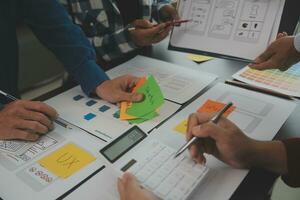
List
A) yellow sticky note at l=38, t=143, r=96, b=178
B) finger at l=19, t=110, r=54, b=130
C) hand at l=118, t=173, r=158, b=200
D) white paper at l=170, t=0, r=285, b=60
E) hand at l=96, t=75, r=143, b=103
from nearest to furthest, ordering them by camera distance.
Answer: hand at l=118, t=173, r=158, b=200
yellow sticky note at l=38, t=143, r=96, b=178
finger at l=19, t=110, r=54, b=130
hand at l=96, t=75, r=143, b=103
white paper at l=170, t=0, r=285, b=60

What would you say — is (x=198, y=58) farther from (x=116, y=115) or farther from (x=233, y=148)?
(x=233, y=148)

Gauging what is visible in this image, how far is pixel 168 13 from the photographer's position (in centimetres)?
122

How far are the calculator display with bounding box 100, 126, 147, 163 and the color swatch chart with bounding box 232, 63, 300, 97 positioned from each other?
425mm

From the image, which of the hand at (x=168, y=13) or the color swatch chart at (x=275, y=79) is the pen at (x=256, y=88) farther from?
the hand at (x=168, y=13)

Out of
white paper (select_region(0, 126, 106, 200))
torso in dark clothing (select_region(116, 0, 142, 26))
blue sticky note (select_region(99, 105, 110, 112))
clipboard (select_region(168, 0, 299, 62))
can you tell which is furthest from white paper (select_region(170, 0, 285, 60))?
white paper (select_region(0, 126, 106, 200))

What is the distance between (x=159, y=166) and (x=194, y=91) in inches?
15.4

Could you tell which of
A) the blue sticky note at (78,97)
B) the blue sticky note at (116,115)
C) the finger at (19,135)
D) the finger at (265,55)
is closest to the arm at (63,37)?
the blue sticky note at (78,97)

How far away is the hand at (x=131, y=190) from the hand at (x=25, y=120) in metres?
0.28

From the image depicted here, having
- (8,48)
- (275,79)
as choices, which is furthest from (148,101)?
(8,48)

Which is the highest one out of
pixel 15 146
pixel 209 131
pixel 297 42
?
pixel 297 42

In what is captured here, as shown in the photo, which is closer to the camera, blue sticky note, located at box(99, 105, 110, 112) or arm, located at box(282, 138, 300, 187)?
arm, located at box(282, 138, 300, 187)

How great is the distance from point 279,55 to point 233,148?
42 cm

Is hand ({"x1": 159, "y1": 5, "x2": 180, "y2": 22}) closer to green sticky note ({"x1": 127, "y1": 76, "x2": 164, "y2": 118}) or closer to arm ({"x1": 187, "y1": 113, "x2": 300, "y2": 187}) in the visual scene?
green sticky note ({"x1": 127, "y1": 76, "x2": 164, "y2": 118})

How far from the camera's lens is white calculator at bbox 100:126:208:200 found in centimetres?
56
